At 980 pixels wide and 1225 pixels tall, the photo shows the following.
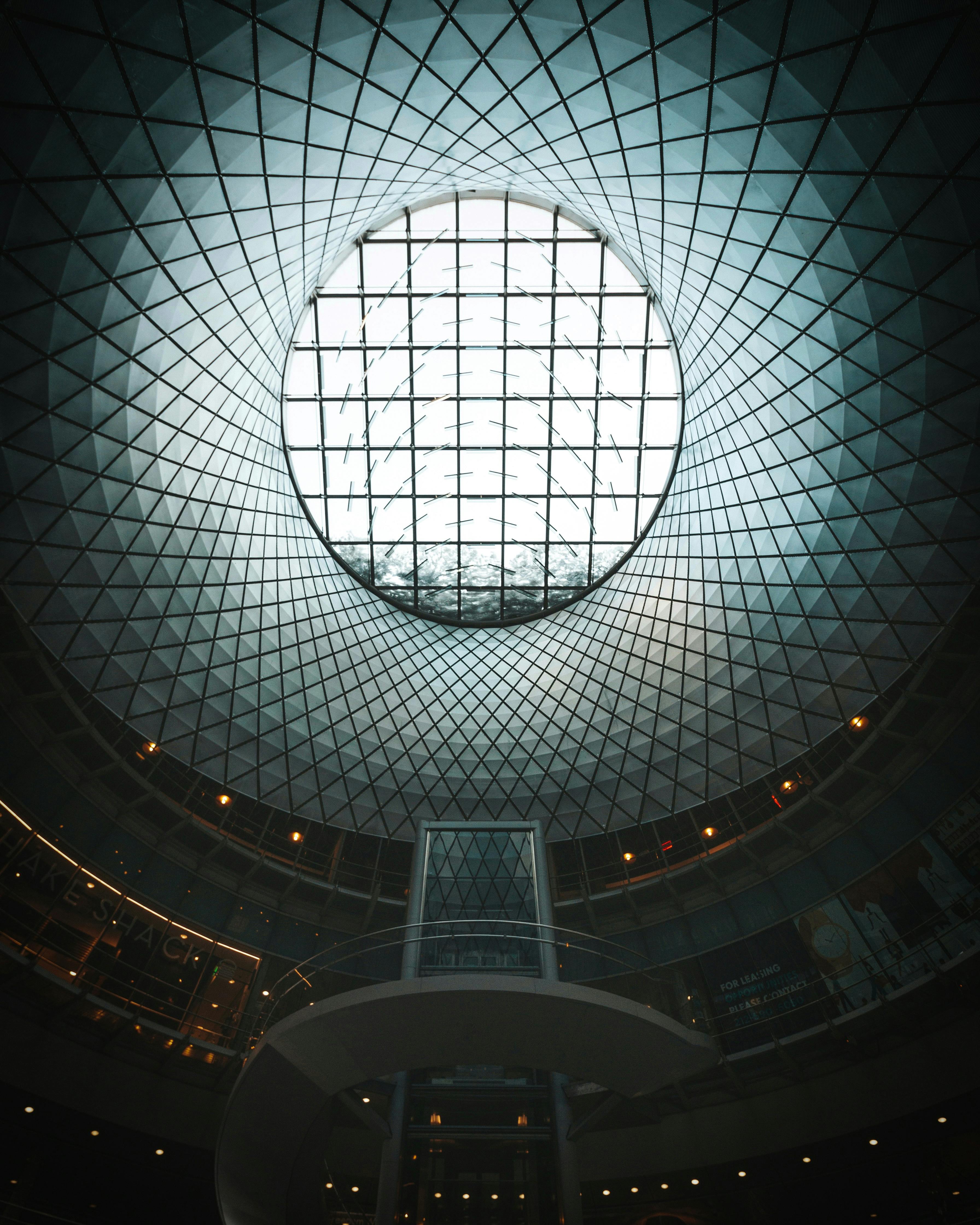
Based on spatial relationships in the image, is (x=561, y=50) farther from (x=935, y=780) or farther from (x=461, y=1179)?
(x=461, y=1179)

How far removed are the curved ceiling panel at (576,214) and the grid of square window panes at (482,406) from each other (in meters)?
2.38

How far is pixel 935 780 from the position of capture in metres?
32.1

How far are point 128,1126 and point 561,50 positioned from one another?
42.0 metres

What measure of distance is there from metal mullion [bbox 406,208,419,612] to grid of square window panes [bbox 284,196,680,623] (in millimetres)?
82

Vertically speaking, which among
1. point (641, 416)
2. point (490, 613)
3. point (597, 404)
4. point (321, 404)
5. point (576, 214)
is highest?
point (490, 613)

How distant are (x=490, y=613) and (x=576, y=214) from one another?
2445 cm

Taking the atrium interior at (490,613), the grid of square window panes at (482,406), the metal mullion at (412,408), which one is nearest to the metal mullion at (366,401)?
the grid of square window panes at (482,406)

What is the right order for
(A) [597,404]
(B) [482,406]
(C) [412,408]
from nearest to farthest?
(A) [597,404]
(C) [412,408]
(B) [482,406]

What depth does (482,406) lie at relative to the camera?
132 feet

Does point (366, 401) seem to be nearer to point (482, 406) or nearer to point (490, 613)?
point (482, 406)

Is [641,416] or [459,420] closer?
[641,416]

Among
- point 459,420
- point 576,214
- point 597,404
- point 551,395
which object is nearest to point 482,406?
point 459,420

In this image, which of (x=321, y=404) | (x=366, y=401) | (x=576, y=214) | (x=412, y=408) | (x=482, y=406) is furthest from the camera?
(x=482, y=406)

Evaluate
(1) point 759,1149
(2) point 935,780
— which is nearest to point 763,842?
(2) point 935,780
